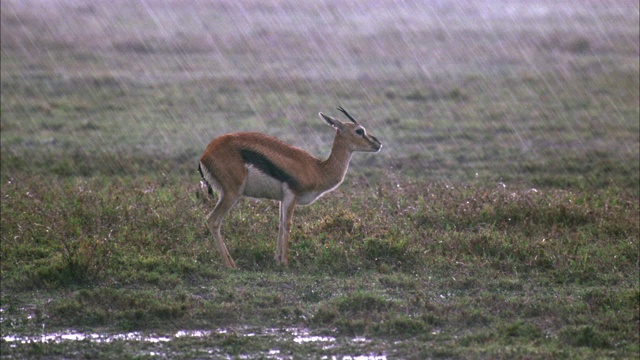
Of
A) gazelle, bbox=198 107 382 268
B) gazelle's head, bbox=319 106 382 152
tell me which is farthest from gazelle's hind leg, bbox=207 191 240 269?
gazelle's head, bbox=319 106 382 152

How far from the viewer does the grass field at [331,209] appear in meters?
5.15

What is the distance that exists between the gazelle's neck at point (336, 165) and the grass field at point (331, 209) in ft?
1.43

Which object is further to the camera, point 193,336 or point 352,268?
point 352,268

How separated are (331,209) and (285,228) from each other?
119cm

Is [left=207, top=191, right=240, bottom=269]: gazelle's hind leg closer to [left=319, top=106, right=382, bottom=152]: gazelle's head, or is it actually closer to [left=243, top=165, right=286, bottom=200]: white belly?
[left=243, top=165, right=286, bottom=200]: white belly

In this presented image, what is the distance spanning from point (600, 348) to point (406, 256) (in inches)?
79.0

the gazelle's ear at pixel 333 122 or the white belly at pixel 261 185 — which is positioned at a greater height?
the gazelle's ear at pixel 333 122

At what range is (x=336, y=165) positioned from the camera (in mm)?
6953

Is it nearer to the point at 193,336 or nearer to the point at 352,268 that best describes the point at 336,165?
the point at 352,268

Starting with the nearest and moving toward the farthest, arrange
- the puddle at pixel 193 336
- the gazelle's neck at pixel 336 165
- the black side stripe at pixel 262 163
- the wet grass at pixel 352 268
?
the puddle at pixel 193 336 → the wet grass at pixel 352 268 → the black side stripe at pixel 262 163 → the gazelle's neck at pixel 336 165

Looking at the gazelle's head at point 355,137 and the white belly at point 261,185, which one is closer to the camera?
the white belly at point 261,185

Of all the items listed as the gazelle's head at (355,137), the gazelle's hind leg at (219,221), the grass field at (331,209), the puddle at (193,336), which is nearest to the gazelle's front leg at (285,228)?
the grass field at (331,209)

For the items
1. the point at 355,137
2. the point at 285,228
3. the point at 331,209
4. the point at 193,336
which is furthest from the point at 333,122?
the point at 193,336

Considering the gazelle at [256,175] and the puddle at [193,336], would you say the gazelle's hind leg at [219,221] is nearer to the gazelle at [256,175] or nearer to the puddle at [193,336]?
the gazelle at [256,175]
